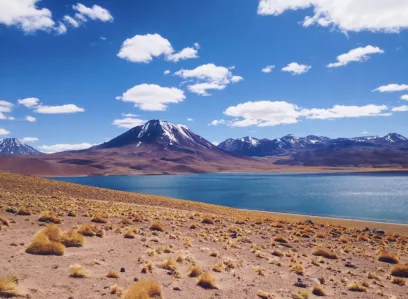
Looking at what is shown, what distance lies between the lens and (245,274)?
483 inches

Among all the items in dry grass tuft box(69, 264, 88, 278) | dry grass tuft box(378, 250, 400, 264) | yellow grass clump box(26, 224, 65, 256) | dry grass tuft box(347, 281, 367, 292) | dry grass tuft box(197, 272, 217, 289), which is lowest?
dry grass tuft box(378, 250, 400, 264)

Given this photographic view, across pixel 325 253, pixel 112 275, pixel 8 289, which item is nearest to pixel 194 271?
pixel 112 275

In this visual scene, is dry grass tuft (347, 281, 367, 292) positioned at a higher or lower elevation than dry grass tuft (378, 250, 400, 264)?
higher

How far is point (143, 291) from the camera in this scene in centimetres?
821

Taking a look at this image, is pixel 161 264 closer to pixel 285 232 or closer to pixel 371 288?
pixel 371 288

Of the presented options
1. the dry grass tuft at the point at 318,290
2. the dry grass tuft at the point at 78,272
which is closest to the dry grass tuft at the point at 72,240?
the dry grass tuft at the point at 78,272

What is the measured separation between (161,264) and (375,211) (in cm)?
5248

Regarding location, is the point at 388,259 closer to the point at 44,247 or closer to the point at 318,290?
the point at 318,290

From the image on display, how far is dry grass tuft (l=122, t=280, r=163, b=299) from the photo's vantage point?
7.95 metres

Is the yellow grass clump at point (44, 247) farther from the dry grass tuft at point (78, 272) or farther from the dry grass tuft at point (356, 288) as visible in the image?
the dry grass tuft at point (356, 288)

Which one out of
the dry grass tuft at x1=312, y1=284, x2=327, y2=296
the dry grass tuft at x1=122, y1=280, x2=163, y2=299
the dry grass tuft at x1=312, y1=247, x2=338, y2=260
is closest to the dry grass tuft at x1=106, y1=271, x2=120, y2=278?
the dry grass tuft at x1=122, y1=280, x2=163, y2=299

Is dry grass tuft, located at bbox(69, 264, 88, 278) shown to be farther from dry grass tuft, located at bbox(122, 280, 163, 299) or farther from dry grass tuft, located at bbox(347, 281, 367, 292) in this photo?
dry grass tuft, located at bbox(347, 281, 367, 292)

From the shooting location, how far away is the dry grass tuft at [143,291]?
795cm

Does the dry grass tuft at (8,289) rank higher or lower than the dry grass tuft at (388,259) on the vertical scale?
higher
